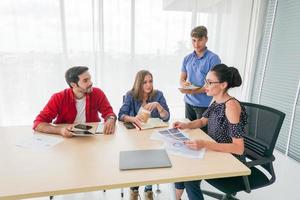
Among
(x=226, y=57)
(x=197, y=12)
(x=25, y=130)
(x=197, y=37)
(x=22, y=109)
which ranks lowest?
(x=22, y=109)

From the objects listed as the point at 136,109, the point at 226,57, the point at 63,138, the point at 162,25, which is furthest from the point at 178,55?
the point at 63,138

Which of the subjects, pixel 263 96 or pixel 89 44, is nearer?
→ pixel 89 44

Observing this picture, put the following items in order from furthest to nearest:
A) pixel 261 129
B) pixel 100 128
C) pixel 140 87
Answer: pixel 140 87 → pixel 100 128 → pixel 261 129

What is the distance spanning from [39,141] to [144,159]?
2.37 feet

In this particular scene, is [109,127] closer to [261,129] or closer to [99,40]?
[261,129]

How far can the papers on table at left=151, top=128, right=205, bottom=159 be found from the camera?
1336 mm

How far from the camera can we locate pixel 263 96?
10.6ft

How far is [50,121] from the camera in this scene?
1.79 meters

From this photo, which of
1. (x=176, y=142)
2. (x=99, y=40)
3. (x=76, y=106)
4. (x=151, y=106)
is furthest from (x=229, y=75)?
(x=99, y=40)

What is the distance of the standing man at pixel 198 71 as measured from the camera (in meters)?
2.26

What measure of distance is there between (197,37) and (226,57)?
119 centimetres

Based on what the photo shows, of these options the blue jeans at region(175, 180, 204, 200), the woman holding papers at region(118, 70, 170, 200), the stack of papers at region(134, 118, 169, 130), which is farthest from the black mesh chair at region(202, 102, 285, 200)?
the woman holding papers at region(118, 70, 170, 200)

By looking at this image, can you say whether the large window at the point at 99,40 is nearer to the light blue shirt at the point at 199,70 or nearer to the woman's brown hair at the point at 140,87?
the light blue shirt at the point at 199,70

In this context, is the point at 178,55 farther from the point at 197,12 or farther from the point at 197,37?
the point at 197,37
